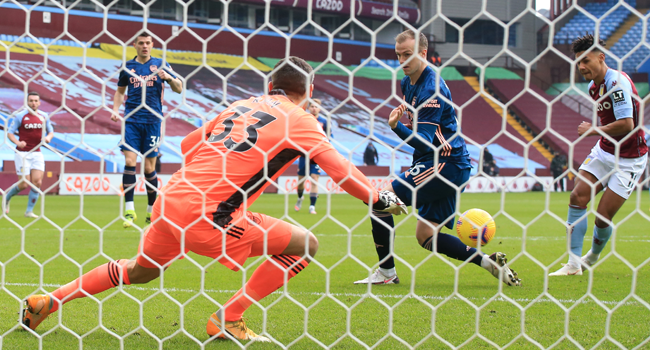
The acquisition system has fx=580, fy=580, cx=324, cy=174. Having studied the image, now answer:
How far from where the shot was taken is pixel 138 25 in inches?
997

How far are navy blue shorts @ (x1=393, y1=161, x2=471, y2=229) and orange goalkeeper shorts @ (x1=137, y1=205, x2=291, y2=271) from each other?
137cm

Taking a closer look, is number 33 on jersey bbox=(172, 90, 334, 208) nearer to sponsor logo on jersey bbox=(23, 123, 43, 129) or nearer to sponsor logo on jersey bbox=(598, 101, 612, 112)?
sponsor logo on jersey bbox=(598, 101, 612, 112)

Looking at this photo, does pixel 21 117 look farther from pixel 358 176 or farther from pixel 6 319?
pixel 358 176

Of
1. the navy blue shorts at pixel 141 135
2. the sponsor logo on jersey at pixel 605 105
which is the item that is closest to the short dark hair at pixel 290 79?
the sponsor logo on jersey at pixel 605 105

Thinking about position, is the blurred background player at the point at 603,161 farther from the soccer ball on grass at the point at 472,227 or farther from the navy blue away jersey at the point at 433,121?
the navy blue away jersey at the point at 433,121

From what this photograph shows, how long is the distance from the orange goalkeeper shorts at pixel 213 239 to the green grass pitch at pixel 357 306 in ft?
0.56

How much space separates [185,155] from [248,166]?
Answer: 352 mm

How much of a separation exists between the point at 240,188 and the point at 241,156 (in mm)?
133

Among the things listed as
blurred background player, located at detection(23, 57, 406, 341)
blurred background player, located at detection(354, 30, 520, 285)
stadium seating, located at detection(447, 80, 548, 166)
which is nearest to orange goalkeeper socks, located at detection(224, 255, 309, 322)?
blurred background player, located at detection(23, 57, 406, 341)

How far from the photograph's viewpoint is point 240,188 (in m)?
2.41

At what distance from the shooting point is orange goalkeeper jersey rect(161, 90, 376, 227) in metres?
2.36

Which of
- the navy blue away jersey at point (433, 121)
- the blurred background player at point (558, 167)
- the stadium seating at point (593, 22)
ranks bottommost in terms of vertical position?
the blurred background player at point (558, 167)

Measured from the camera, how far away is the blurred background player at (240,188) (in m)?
2.35

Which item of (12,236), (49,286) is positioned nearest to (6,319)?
(49,286)
